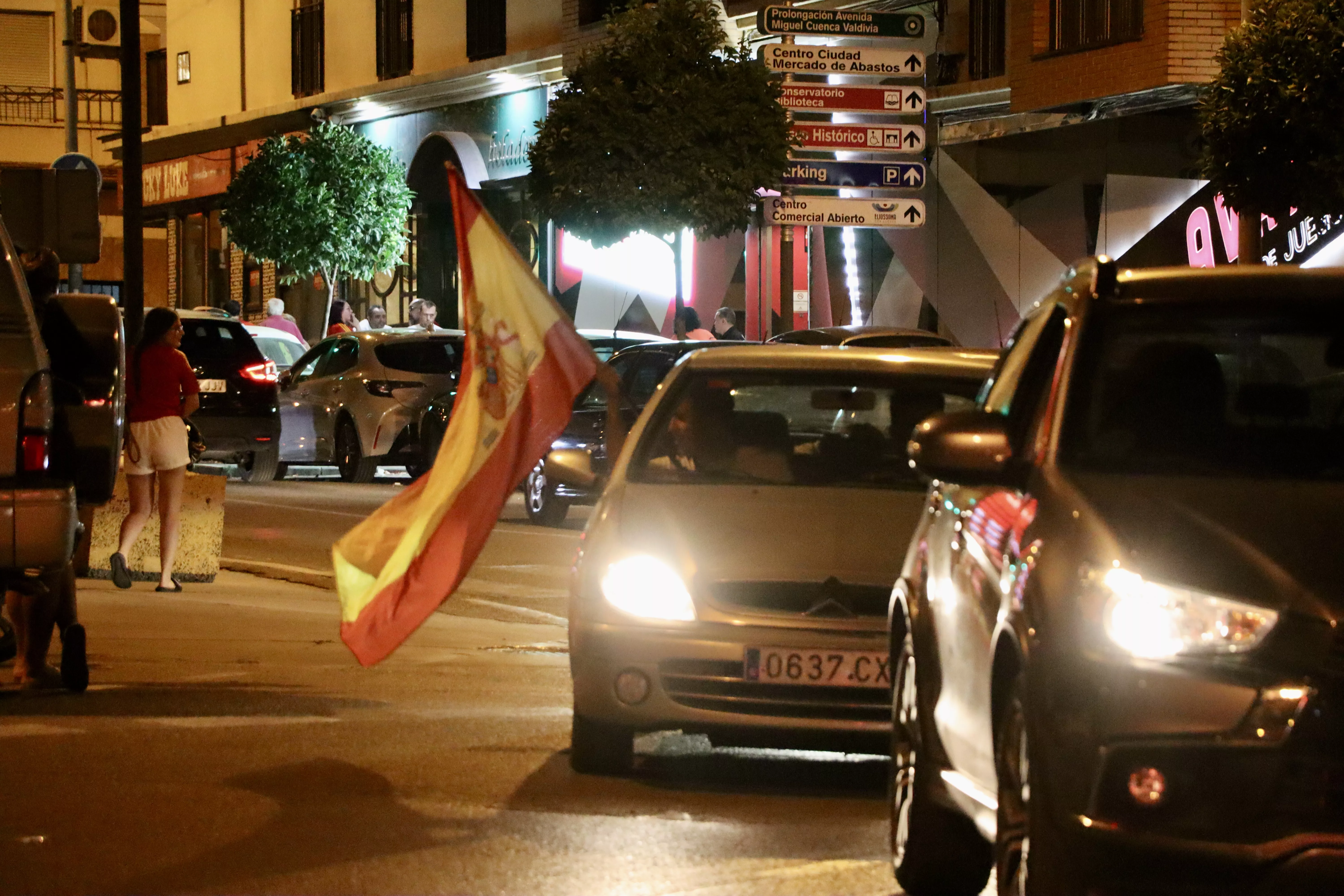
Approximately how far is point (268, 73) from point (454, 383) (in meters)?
23.8

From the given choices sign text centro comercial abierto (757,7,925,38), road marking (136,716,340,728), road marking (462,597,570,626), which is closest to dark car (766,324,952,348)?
sign text centro comercial abierto (757,7,925,38)

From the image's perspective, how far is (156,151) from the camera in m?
50.3

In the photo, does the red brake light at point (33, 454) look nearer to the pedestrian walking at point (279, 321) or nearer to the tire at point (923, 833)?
the tire at point (923, 833)

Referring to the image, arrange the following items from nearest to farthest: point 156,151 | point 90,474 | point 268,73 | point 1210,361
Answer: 1. point 1210,361
2. point 90,474
3. point 268,73
4. point 156,151

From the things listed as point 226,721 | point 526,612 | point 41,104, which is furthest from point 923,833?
point 41,104

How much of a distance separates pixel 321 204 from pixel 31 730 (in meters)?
30.0

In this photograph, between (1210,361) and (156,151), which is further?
(156,151)

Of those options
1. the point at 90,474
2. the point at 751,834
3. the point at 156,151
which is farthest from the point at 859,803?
the point at 156,151

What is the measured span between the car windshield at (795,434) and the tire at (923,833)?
7.73 feet

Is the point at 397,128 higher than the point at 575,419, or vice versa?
the point at 397,128

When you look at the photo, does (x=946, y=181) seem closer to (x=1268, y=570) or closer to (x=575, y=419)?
(x=575, y=419)

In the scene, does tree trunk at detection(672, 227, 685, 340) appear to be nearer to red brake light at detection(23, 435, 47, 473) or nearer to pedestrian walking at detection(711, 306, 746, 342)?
pedestrian walking at detection(711, 306, 746, 342)

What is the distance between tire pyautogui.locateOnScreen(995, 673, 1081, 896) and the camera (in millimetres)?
4328

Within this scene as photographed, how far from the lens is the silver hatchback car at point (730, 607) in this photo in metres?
7.49
